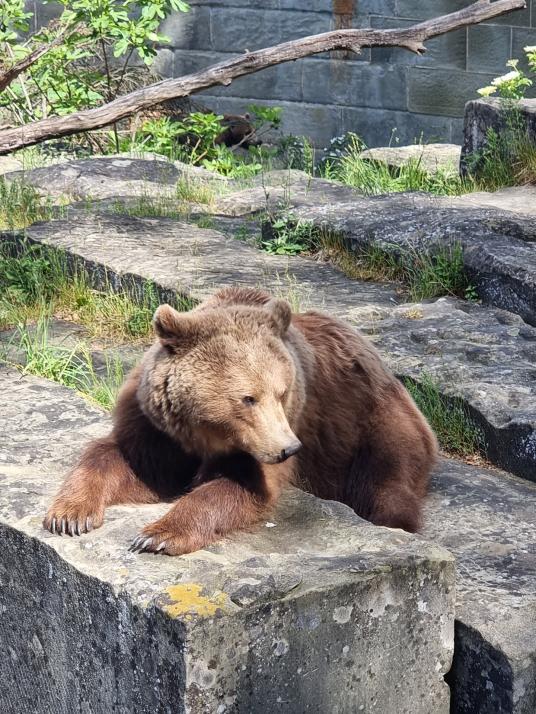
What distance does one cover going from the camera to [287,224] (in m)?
7.41

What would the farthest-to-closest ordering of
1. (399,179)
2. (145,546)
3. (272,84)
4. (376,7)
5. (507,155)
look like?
(272,84) → (376,7) → (399,179) → (507,155) → (145,546)

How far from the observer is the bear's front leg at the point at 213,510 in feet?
9.77

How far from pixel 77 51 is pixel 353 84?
332 cm

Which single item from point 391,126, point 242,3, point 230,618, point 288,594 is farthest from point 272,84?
point 230,618

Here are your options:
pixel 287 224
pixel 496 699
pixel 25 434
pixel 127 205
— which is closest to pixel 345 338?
pixel 25 434

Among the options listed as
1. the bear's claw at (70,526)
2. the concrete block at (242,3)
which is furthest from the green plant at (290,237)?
the concrete block at (242,3)

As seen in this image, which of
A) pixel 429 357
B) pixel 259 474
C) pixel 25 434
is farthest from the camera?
pixel 429 357

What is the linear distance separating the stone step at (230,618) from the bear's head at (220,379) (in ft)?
0.90

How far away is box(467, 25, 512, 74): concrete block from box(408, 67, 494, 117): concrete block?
110mm

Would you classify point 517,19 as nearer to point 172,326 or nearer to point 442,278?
point 442,278

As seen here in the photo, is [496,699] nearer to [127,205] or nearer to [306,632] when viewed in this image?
[306,632]

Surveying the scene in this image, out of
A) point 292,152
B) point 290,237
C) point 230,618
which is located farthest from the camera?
point 292,152

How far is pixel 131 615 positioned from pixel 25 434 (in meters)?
1.38

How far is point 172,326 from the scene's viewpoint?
341 centimetres
